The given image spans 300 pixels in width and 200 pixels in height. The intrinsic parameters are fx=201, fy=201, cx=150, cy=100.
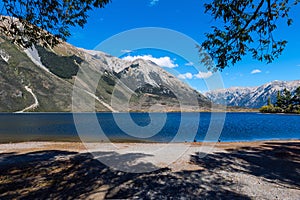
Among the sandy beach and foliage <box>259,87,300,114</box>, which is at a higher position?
foliage <box>259,87,300,114</box>

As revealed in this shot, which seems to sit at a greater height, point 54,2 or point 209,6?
point 54,2

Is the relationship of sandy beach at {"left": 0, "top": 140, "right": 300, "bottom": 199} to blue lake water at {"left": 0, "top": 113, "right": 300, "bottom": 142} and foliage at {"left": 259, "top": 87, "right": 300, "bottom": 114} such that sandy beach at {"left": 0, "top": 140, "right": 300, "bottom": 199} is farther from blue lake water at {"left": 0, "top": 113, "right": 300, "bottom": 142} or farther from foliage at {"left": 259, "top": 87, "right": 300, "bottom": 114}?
foliage at {"left": 259, "top": 87, "right": 300, "bottom": 114}

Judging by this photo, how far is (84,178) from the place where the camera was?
33.7 ft

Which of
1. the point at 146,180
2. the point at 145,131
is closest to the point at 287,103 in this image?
the point at 145,131

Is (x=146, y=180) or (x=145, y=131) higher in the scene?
(x=145, y=131)

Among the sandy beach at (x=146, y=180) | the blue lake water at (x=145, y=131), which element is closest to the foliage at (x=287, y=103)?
the blue lake water at (x=145, y=131)

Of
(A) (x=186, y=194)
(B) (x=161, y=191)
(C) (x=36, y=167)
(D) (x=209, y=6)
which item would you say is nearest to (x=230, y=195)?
(A) (x=186, y=194)

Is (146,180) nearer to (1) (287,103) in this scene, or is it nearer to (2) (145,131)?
(2) (145,131)

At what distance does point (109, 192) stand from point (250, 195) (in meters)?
5.86

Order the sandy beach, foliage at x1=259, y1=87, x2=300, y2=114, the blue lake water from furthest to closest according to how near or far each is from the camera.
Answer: foliage at x1=259, y1=87, x2=300, y2=114, the blue lake water, the sandy beach

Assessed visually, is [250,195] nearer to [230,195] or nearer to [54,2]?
[230,195]

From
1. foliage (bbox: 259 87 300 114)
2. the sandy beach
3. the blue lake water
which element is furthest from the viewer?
foliage (bbox: 259 87 300 114)

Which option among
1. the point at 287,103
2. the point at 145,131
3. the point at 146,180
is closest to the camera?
the point at 146,180

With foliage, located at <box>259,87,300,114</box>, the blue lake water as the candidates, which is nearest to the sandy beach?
the blue lake water
